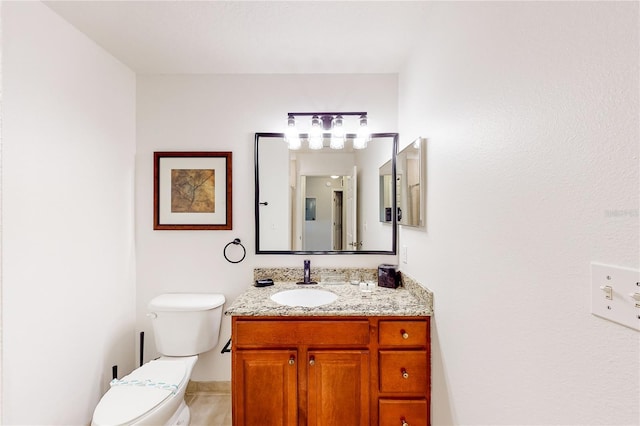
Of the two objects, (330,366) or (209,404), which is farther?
(209,404)

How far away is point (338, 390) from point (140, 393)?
102 centimetres

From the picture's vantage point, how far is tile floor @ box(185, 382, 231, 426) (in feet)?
6.13

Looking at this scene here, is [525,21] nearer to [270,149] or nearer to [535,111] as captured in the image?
[535,111]

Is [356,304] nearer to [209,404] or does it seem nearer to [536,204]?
[536,204]

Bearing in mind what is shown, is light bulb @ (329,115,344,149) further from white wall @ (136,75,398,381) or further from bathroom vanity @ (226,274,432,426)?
bathroom vanity @ (226,274,432,426)

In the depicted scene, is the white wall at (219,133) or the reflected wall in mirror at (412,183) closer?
the reflected wall in mirror at (412,183)

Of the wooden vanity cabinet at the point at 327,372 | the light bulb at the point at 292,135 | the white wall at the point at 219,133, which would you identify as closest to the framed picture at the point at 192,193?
the white wall at the point at 219,133

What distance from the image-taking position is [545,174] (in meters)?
0.75

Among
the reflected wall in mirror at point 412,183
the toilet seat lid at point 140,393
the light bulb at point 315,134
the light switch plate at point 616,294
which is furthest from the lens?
the light bulb at point 315,134

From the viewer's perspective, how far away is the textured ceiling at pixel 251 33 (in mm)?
1461

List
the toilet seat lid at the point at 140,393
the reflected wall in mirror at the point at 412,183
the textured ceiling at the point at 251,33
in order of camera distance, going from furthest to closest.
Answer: the reflected wall in mirror at the point at 412,183 → the textured ceiling at the point at 251,33 → the toilet seat lid at the point at 140,393

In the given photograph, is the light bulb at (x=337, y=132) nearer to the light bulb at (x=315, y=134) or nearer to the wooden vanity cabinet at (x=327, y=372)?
the light bulb at (x=315, y=134)

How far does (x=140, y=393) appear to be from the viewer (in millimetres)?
1450

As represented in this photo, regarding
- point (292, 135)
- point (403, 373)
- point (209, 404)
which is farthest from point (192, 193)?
point (403, 373)
